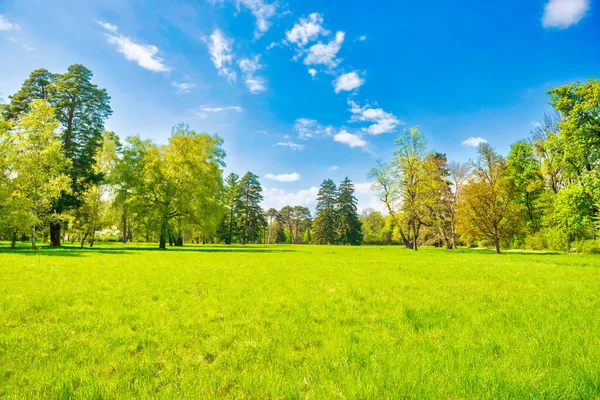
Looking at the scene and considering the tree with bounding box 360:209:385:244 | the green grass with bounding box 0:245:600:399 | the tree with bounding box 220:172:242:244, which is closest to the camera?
the green grass with bounding box 0:245:600:399

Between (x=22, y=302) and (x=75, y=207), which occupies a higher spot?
(x=75, y=207)

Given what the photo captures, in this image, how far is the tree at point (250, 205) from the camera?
269 ft

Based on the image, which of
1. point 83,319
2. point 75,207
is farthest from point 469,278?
point 75,207

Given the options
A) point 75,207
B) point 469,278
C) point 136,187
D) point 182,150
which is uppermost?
point 182,150

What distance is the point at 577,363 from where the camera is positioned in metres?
4.33

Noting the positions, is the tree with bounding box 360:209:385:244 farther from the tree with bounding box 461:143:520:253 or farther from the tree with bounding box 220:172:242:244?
the tree with bounding box 461:143:520:253

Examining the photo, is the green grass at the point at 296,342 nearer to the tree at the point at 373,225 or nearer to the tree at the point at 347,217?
the tree at the point at 347,217

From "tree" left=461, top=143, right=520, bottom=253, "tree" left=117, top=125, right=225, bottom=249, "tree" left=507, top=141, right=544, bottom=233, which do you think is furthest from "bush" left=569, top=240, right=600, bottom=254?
"tree" left=117, top=125, right=225, bottom=249

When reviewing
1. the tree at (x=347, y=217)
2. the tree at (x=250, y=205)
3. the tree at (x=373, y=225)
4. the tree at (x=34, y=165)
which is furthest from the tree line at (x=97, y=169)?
the tree at (x=373, y=225)

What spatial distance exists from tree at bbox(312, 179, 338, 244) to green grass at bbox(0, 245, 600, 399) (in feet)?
271

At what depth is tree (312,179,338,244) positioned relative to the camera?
92.4m

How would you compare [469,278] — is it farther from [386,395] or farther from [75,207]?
[75,207]

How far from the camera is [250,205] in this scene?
8381 cm

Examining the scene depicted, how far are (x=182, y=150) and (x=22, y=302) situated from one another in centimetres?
3217
